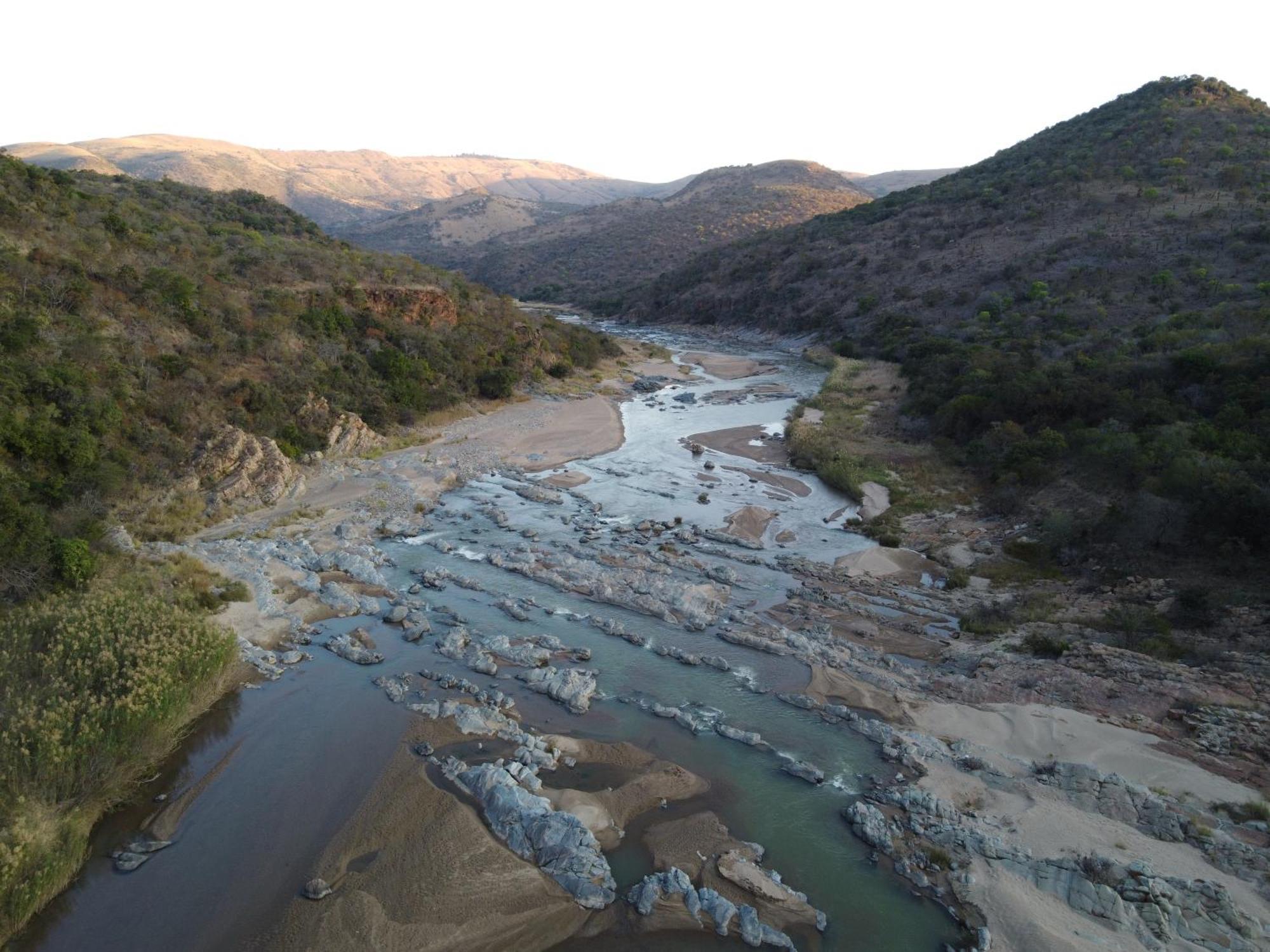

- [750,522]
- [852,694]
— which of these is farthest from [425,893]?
[750,522]

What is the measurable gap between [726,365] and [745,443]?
2834 cm

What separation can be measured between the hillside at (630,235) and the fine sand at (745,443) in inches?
2608

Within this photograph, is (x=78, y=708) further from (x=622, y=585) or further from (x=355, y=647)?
(x=622, y=585)

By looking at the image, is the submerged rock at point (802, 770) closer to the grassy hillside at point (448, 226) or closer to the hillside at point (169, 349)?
the hillside at point (169, 349)

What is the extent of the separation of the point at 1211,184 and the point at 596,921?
74.1 m

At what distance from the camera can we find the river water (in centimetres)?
987

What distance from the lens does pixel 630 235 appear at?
135 metres

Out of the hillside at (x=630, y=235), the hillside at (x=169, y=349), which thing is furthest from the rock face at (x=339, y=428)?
the hillside at (x=630, y=235)

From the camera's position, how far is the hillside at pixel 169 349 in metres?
20.6

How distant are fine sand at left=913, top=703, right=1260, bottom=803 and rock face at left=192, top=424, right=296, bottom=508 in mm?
22491

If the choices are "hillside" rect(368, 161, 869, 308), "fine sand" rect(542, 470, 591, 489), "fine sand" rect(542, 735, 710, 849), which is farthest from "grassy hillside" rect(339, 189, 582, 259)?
"fine sand" rect(542, 735, 710, 849)

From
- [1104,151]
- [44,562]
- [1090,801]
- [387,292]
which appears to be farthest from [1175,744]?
[1104,151]

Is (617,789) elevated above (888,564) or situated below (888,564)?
above

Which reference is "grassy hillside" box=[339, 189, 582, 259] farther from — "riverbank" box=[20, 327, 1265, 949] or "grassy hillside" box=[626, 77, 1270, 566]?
"riverbank" box=[20, 327, 1265, 949]
